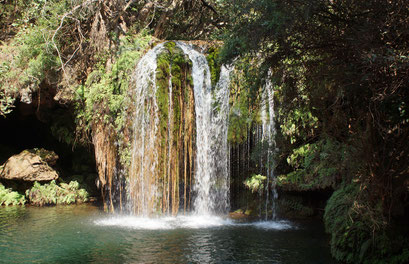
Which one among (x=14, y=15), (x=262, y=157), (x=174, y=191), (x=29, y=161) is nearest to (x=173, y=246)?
(x=174, y=191)

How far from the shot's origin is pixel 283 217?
34.1ft

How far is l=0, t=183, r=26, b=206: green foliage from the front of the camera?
12165mm

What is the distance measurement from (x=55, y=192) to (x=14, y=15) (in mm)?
5966

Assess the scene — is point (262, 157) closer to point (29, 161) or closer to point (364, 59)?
point (364, 59)

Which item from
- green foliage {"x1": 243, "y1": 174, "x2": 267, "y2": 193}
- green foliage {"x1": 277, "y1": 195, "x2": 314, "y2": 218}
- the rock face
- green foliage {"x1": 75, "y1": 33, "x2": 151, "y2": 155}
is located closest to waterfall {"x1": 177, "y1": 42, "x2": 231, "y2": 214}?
green foliage {"x1": 243, "y1": 174, "x2": 267, "y2": 193}

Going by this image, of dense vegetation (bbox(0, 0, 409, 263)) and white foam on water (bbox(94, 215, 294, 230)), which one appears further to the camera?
white foam on water (bbox(94, 215, 294, 230))

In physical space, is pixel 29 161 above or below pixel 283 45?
below

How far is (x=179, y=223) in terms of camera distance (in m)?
9.14

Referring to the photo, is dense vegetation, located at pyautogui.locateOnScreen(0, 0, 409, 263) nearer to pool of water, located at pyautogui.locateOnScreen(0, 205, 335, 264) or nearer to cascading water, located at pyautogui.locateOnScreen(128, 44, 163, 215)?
cascading water, located at pyautogui.locateOnScreen(128, 44, 163, 215)

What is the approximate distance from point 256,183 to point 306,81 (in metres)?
4.51

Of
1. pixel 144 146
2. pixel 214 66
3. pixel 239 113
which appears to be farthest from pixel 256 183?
pixel 214 66

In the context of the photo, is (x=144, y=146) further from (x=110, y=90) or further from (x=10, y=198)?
(x=10, y=198)

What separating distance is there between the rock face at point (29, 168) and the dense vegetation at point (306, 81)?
5.44ft

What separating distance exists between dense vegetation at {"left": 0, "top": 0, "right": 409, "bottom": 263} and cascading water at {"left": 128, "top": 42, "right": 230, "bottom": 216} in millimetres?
475
